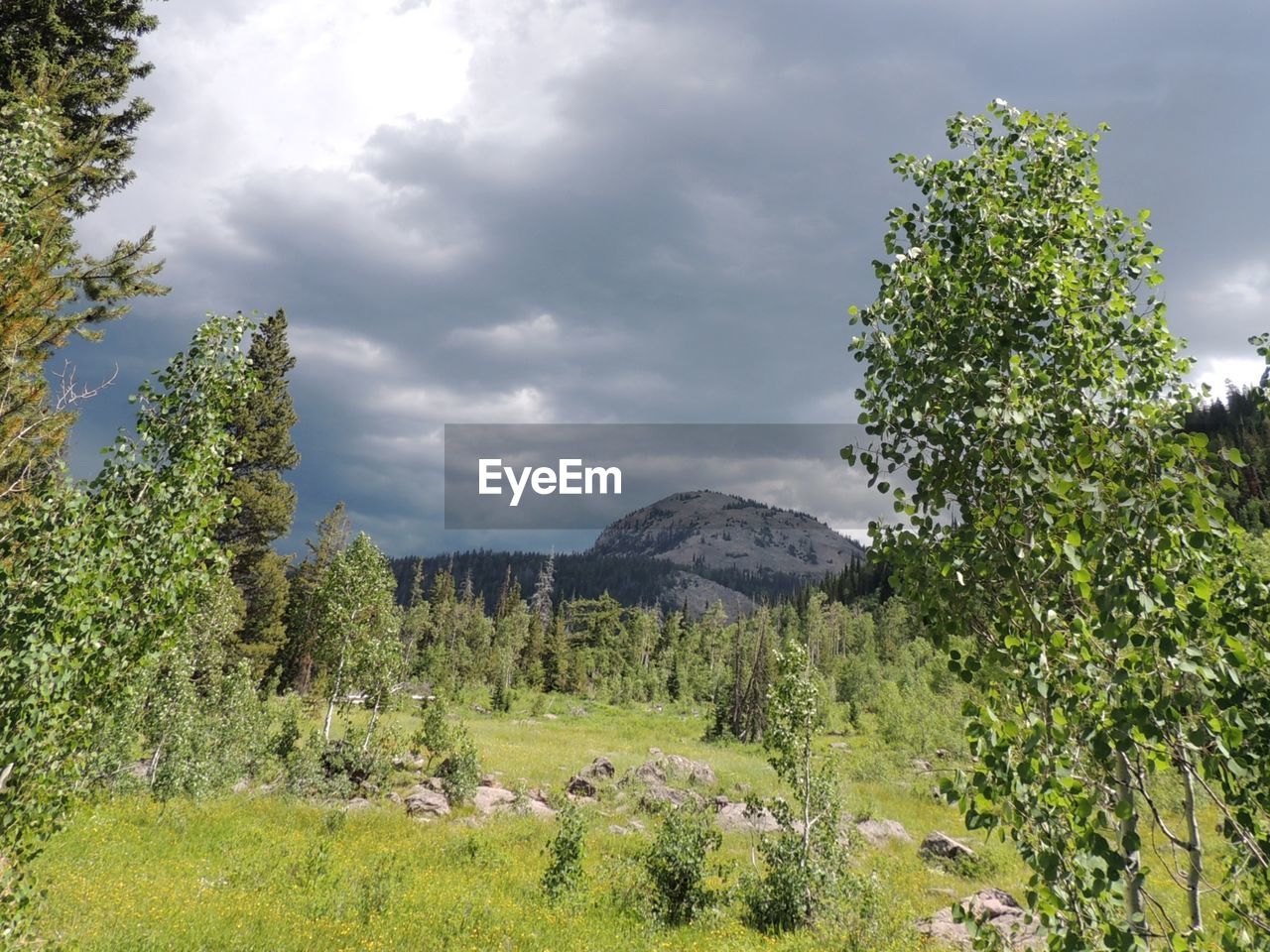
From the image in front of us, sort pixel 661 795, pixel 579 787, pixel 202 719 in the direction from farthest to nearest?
pixel 579 787 → pixel 661 795 → pixel 202 719

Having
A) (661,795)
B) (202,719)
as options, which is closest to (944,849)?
(661,795)

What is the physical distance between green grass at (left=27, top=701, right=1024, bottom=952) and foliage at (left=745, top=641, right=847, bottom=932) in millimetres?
1010

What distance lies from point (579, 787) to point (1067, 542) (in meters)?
36.5

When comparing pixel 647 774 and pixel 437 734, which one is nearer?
pixel 437 734

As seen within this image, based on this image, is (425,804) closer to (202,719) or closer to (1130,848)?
(202,719)

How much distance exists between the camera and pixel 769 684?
19.1m

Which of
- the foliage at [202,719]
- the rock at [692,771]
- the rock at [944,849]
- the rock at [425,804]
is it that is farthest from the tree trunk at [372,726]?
the rock at [944,849]

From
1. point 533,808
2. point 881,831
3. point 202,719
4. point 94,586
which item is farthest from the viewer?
point 881,831

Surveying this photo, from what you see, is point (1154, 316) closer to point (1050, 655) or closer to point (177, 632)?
point (1050, 655)

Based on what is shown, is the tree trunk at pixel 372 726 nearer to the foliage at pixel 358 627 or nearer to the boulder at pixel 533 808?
the foliage at pixel 358 627

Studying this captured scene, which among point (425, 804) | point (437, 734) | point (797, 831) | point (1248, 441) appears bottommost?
point (425, 804)

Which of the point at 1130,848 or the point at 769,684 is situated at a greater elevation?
the point at 1130,848

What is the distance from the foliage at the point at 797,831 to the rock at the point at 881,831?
1625 cm

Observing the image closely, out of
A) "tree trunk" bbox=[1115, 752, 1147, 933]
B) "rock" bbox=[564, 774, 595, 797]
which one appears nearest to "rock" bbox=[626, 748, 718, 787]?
"rock" bbox=[564, 774, 595, 797]
